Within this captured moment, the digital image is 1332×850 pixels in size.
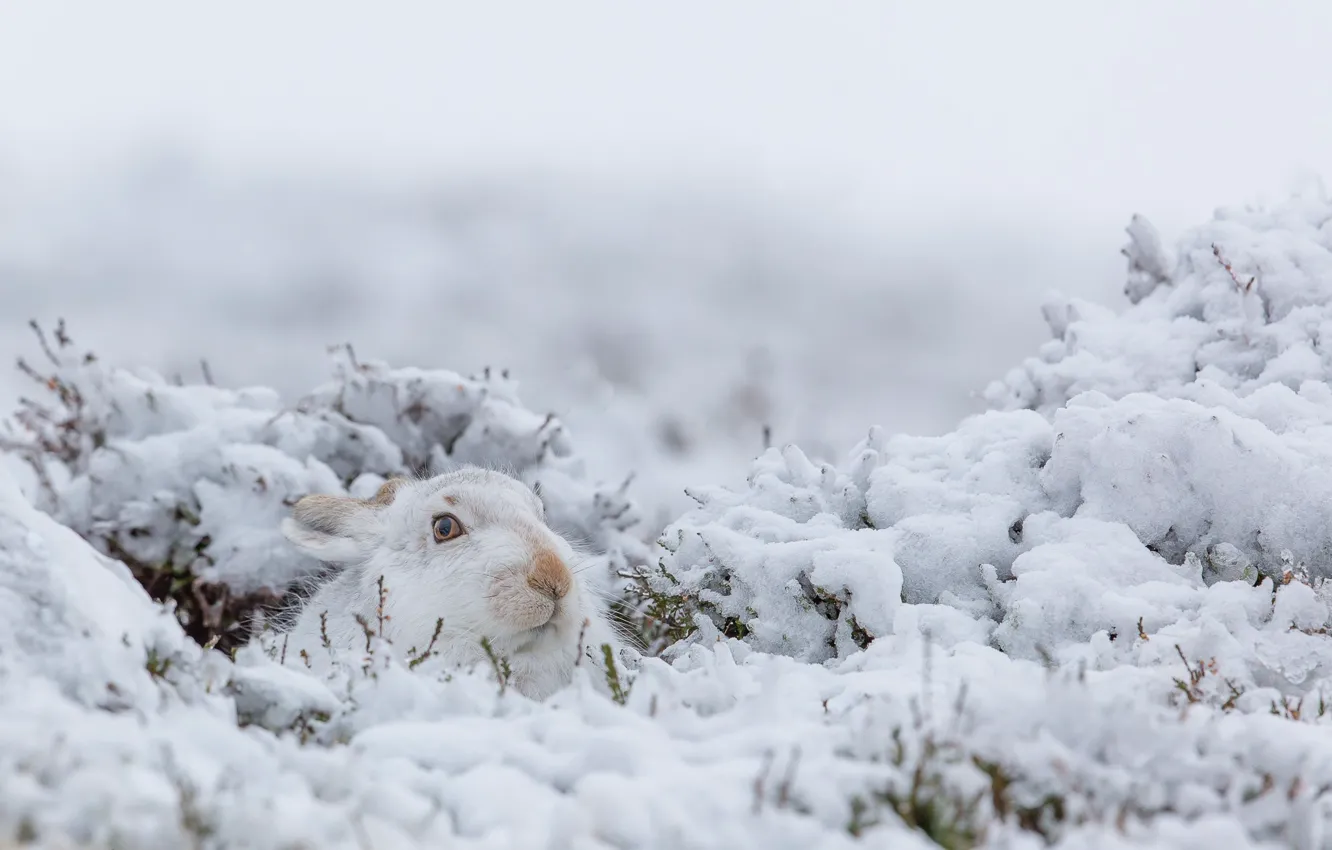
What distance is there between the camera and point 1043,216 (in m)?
26.2

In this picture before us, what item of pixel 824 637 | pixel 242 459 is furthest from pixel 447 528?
pixel 242 459

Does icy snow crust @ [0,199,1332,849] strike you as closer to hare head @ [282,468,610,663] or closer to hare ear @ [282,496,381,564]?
hare head @ [282,468,610,663]

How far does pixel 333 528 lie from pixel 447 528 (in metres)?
0.82

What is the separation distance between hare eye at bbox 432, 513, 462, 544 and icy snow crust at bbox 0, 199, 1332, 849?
1.08m

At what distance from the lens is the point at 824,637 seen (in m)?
4.83

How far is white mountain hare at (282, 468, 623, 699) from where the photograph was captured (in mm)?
4418

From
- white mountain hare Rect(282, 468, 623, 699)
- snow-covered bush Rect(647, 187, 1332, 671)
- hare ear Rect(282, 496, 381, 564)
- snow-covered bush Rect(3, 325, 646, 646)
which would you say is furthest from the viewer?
snow-covered bush Rect(3, 325, 646, 646)

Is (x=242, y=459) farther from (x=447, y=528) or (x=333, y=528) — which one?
(x=447, y=528)

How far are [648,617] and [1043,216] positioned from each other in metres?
23.8

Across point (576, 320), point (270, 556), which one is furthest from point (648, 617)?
point (576, 320)

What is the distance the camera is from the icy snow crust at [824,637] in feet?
7.19

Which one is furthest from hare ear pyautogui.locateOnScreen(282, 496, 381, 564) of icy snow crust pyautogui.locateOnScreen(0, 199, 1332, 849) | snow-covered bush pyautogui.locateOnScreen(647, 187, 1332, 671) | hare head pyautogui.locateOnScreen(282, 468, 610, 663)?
snow-covered bush pyautogui.locateOnScreen(647, 187, 1332, 671)

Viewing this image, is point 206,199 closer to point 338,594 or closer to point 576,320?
point 576,320

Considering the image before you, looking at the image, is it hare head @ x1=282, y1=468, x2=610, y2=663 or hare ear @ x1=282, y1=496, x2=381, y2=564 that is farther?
hare ear @ x1=282, y1=496, x2=381, y2=564
